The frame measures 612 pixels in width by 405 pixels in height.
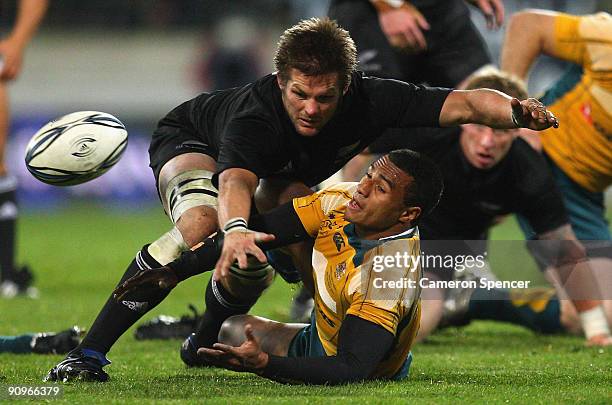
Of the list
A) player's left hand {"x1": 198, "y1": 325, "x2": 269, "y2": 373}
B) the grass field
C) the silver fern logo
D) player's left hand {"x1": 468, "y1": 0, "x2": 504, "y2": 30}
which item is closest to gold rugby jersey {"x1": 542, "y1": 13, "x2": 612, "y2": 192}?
player's left hand {"x1": 468, "y1": 0, "x2": 504, "y2": 30}

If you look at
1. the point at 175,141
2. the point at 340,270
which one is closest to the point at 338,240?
the point at 340,270

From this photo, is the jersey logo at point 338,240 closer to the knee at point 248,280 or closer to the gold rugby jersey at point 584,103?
the knee at point 248,280

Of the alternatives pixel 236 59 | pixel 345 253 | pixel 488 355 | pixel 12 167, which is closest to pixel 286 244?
pixel 345 253

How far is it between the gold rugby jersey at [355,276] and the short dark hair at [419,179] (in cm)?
15

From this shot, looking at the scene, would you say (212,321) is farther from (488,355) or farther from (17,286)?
(17,286)

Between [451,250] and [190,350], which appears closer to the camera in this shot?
[190,350]

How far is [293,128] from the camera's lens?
16.1ft

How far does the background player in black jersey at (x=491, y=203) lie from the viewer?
21.4ft

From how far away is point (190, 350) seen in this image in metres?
5.38

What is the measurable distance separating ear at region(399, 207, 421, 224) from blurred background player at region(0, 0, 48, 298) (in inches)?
181

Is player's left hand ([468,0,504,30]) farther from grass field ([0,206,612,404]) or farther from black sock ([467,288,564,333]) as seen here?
grass field ([0,206,612,404])

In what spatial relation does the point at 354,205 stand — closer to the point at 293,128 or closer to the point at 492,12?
the point at 293,128

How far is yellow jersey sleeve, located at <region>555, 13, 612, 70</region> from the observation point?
6750 millimetres

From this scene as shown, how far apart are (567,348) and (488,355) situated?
23.3 inches
